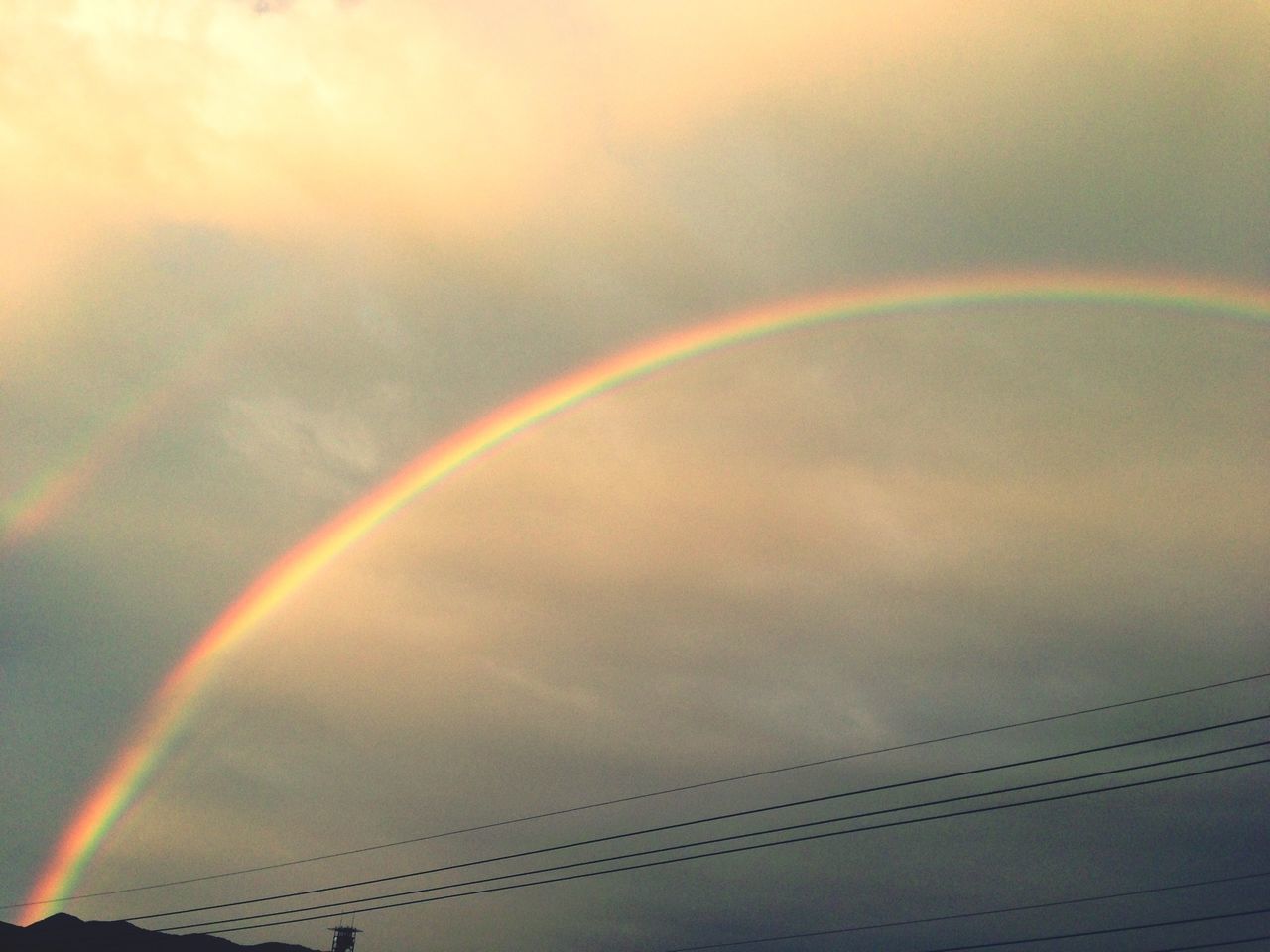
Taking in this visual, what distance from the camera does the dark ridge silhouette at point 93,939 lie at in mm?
91938

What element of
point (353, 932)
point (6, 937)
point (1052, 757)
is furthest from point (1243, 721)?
point (6, 937)

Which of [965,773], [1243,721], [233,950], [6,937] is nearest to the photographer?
[1243,721]

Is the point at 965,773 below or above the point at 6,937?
below

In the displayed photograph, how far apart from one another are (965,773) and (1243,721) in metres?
7.47

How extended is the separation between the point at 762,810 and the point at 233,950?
66728mm

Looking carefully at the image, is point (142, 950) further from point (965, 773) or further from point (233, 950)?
point (965, 773)

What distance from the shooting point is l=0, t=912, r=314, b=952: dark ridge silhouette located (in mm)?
91938

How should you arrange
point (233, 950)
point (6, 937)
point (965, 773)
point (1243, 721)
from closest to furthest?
point (1243, 721)
point (965, 773)
point (6, 937)
point (233, 950)

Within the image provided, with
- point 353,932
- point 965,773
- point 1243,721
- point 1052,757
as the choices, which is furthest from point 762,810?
point 353,932

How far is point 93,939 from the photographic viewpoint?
94.1 meters

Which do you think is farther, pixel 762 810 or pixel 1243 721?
pixel 762 810

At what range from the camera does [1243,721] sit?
35.9 meters

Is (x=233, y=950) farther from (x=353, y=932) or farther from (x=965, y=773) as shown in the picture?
(x=965, y=773)

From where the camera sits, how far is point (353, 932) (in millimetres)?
97938
